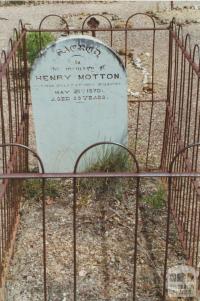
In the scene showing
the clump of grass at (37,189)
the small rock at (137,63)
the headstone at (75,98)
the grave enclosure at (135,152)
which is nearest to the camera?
the grave enclosure at (135,152)

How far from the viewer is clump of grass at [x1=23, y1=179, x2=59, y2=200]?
13.9ft

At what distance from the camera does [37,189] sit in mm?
4242

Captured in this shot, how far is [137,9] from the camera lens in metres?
12.3

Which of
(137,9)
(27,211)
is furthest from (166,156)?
(137,9)

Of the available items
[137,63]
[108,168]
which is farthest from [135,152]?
[137,63]

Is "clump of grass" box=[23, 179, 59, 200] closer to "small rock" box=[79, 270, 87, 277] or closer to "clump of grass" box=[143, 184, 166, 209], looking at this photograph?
"clump of grass" box=[143, 184, 166, 209]

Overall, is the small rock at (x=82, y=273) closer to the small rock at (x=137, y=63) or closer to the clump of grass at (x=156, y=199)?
the clump of grass at (x=156, y=199)

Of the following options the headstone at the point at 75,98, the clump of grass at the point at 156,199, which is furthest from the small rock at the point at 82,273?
the headstone at the point at 75,98

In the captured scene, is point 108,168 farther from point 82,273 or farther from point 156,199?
point 82,273

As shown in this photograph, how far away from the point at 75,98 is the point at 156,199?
0.90m

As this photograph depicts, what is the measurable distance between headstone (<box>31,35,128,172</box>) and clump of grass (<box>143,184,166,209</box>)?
463 mm

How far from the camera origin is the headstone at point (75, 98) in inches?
162

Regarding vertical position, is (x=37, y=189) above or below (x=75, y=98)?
below

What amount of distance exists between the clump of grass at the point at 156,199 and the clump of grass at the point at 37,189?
639 millimetres
